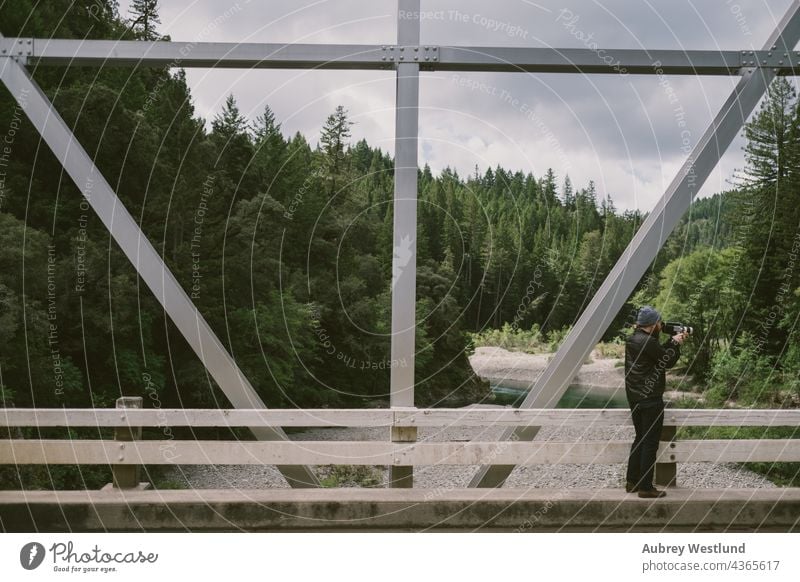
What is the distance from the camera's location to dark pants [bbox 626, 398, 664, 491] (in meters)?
5.49

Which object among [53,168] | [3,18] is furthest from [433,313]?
[3,18]

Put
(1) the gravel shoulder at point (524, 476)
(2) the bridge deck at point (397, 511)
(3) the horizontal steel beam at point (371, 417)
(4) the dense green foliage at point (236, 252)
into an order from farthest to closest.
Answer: (1) the gravel shoulder at point (524, 476), (4) the dense green foliage at point (236, 252), (3) the horizontal steel beam at point (371, 417), (2) the bridge deck at point (397, 511)

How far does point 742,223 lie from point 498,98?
23936 millimetres

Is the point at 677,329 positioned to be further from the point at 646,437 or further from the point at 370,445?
the point at 370,445

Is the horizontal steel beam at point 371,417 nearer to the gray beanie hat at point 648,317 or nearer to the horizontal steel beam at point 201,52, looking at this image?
the gray beanie hat at point 648,317

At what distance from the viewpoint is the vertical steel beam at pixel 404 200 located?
5.84 meters

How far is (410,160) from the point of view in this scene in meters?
5.86

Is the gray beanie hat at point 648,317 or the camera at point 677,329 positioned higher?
the gray beanie hat at point 648,317

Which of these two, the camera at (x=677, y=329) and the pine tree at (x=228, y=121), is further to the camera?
the pine tree at (x=228, y=121)

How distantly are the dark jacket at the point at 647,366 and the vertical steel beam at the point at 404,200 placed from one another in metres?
1.82

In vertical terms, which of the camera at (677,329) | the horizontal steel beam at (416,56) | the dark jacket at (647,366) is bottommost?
the dark jacket at (647,366)

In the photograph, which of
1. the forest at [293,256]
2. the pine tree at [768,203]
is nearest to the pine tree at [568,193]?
the forest at [293,256]

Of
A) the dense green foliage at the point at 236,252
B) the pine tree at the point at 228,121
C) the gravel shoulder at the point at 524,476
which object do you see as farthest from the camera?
the pine tree at the point at 228,121

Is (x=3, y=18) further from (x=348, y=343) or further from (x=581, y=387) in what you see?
(x=581, y=387)
